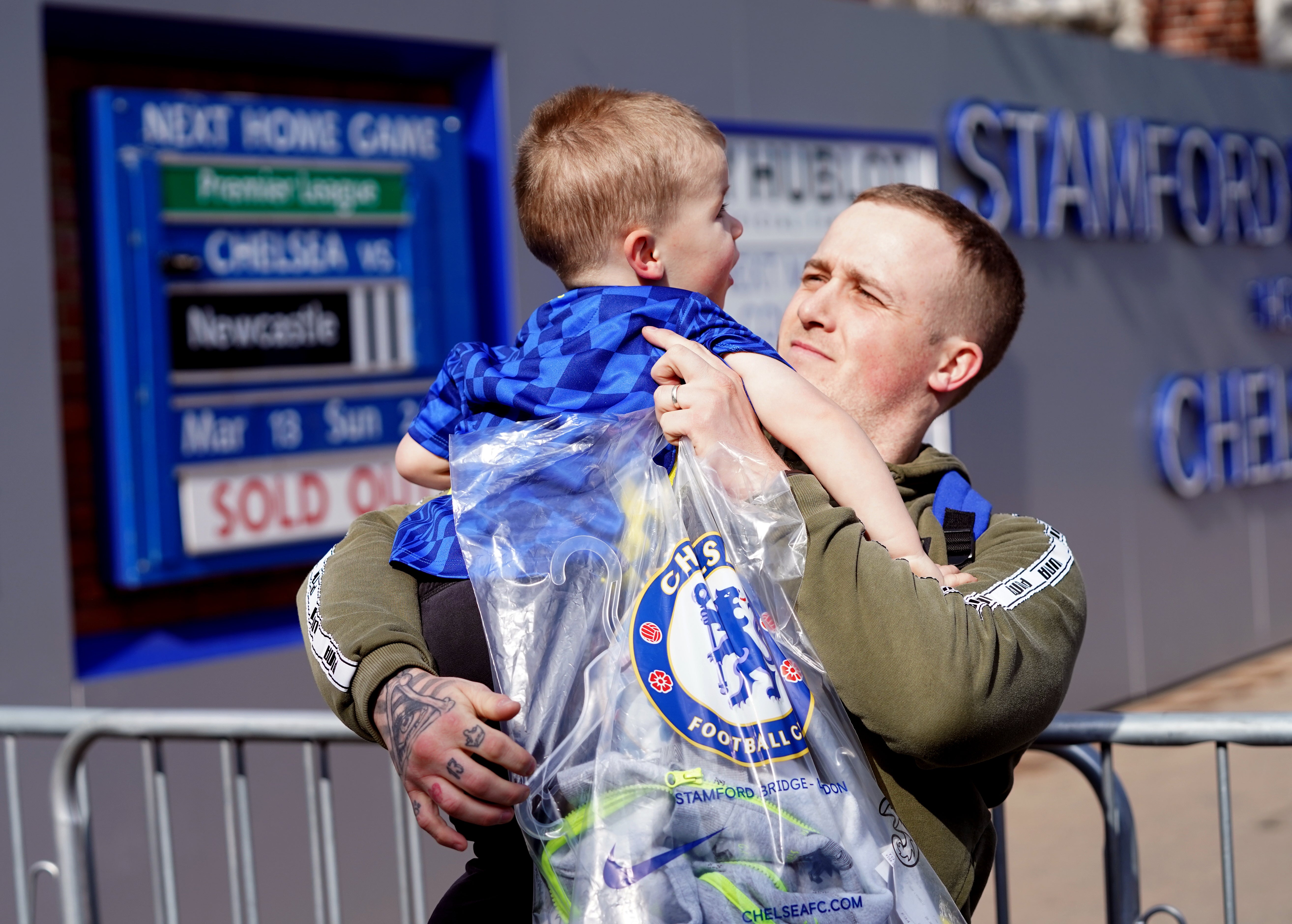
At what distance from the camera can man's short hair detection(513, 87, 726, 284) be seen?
1.66 metres

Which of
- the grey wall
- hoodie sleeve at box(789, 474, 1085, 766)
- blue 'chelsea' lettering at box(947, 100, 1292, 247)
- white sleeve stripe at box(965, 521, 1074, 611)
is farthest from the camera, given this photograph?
blue 'chelsea' lettering at box(947, 100, 1292, 247)

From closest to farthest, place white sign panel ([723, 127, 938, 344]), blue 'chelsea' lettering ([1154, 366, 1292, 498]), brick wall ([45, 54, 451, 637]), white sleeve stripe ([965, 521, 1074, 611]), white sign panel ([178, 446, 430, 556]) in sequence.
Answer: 1. white sleeve stripe ([965, 521, 1074, 611])
2. brick wall ([45, 54, 451, 637])
3. white sign panel ([178, 446, 430, 556])
4. white sign panel ([723, 127, 938, 344])
5. blue 'chelsea' lettering ([1154, 366, 1292, 498])

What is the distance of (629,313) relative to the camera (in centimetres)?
161

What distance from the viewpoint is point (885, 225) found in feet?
6.95

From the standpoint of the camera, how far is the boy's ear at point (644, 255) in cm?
167

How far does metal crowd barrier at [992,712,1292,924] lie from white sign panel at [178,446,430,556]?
248 centimetres

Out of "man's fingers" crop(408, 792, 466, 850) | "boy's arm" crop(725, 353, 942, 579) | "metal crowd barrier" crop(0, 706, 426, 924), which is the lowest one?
"metal crowd barrier" crop(0, 706, 426, 924)

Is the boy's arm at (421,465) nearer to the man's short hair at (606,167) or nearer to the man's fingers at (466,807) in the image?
the man's short hair at (606,167)

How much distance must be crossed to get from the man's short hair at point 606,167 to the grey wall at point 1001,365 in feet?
9.39

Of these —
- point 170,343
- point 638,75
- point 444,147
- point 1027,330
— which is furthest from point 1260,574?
point 170,343

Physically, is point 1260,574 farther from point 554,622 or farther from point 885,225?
point 554,622

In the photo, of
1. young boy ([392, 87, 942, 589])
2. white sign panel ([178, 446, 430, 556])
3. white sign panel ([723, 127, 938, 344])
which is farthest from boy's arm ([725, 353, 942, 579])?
white sign panel ([723, 127, 938, 344])

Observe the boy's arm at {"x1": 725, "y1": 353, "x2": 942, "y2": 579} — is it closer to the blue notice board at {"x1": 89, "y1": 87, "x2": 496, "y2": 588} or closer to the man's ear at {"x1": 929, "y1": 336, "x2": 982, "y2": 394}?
the man's ear at {"x1": 929, "y1": 336, "x2": 982, "y2": 394}

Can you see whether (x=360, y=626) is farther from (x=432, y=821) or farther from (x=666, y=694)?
(x=666, y=694)
